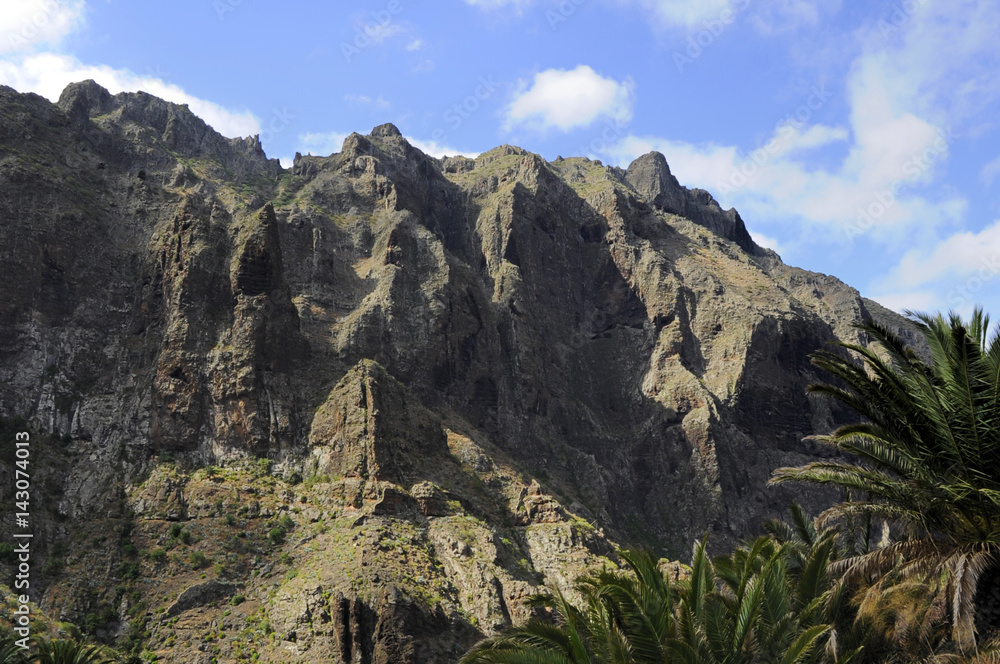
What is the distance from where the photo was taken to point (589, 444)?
125812 millimetres

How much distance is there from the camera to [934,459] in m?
22.7

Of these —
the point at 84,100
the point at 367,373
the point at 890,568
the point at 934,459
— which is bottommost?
the point at 890,568

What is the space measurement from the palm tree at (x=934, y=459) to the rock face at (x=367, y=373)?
42.6m

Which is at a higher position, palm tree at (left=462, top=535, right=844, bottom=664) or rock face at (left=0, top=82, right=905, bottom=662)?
rock face at (left=0, top=82, right=905, bottom=662)

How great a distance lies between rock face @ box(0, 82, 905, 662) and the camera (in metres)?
69.1

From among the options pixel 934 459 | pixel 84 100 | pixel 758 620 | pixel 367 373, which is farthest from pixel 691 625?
pixel 84 100

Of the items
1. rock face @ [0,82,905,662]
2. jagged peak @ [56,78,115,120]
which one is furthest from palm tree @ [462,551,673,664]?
jagged peak @ [56,78,115,120]

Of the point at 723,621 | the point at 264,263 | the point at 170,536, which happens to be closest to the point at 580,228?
the point at 264,263

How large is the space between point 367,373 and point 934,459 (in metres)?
66.9

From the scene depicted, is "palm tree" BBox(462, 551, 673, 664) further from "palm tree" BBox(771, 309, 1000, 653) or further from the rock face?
the rock face

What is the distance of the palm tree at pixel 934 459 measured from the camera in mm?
21188

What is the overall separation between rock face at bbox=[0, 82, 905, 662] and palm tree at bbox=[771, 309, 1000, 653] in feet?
140

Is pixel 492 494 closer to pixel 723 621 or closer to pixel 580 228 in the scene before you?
pixel 723 621

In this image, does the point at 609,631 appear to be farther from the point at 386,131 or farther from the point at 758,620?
the point at 386,131
